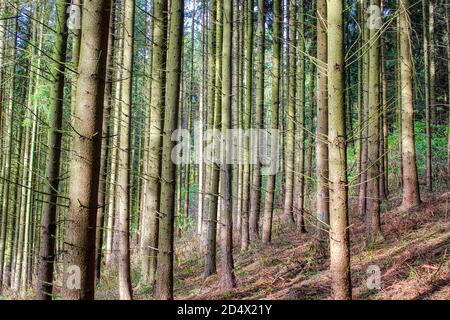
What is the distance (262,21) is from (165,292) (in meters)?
Answer: 8.90

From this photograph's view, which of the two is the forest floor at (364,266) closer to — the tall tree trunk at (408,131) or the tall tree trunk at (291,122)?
the tall tree trunk at (408,131)

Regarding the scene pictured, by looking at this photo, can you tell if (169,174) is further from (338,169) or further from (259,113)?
(259,113)

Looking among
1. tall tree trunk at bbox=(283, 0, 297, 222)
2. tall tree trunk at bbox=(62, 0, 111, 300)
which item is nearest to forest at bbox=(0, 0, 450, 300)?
tall tree trunk at bbox=(62, 0, 111, 300)

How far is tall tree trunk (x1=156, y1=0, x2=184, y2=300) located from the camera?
595 centimetres

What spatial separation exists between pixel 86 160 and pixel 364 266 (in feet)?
19.0

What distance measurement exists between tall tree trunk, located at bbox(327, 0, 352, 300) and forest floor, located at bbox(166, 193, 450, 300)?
1.90 metres

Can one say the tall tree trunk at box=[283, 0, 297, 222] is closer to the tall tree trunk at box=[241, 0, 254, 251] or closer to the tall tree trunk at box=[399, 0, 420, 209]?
the tall tree trunk at box=[241, 0, 254, 251]

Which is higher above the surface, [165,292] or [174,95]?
[174,95]

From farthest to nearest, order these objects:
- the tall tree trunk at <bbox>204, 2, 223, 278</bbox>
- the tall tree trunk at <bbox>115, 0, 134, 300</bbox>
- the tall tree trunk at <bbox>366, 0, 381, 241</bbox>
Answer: the tall tree trunk at <bbox>204, 2, 223, 278</bbox>, the tall tree trunk at <bbox>366, 0, 381, 241</bbox>, the tall tree trunk at <bbox>115, 0, 134, 300</bbox>

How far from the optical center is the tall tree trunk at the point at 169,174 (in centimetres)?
595

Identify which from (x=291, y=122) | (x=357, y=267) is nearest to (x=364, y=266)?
(x=357, y=267)
